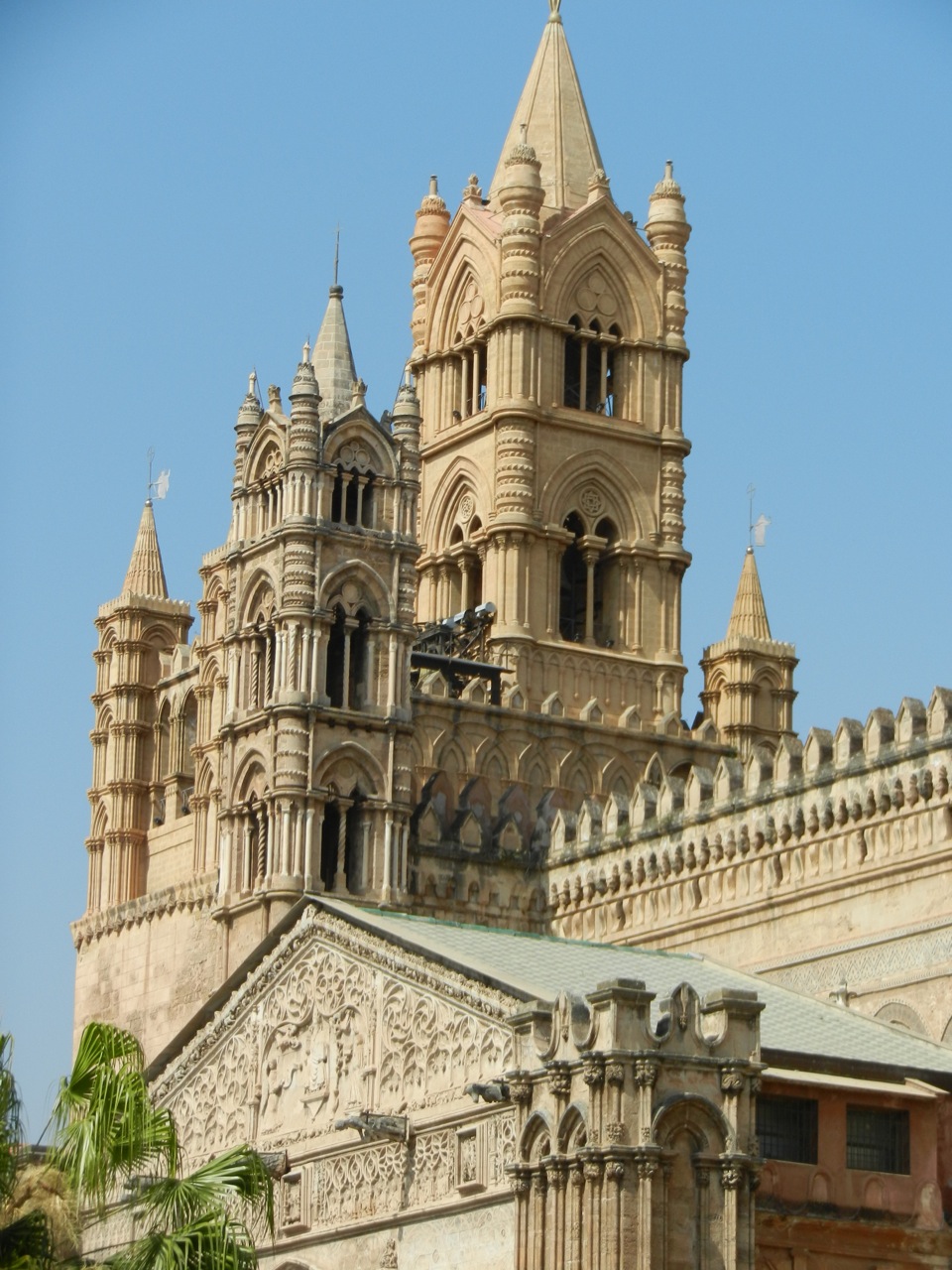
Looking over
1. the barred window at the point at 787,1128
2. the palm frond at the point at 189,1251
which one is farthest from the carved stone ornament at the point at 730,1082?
Result: the palm frond at the point at 189,1251

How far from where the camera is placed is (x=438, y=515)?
64875mm

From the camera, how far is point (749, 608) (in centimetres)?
6912

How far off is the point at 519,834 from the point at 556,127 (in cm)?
1918

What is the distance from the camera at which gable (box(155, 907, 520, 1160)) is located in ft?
115

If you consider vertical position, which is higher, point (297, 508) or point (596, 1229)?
point (297, 508)

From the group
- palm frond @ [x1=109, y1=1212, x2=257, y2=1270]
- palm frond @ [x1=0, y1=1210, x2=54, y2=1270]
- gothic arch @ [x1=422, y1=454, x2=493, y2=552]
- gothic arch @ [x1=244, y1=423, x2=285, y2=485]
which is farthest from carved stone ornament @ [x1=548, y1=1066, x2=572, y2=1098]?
gothic arch @ [x1=422, y1=454, x2=493, y2=552]

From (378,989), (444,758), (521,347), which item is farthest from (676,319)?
(378,989)

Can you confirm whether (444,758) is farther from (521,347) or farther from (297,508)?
(521,347)

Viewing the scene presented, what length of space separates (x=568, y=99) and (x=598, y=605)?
1261cm

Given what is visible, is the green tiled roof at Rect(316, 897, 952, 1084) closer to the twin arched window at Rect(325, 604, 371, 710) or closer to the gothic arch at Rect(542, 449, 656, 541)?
the twin arched window at Rect(325, 604, 371, 710)

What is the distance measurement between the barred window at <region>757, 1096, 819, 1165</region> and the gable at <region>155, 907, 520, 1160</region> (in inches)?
120

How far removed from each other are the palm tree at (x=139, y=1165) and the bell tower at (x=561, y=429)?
31.8 metres

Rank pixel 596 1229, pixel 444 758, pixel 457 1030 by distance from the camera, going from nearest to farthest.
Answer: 1. pixel 596 1229
2. pixel 457 1030
3. pixel 444 758

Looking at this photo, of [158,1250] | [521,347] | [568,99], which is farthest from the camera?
[568,99]
